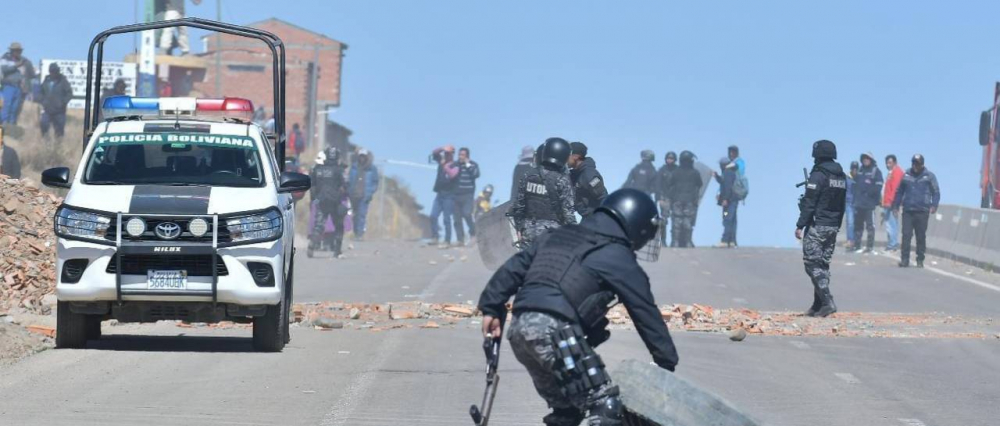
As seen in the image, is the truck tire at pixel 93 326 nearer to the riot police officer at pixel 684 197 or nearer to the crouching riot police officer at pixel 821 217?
the crouching riot police officer at pixel 821 217

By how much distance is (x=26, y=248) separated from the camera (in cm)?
1762

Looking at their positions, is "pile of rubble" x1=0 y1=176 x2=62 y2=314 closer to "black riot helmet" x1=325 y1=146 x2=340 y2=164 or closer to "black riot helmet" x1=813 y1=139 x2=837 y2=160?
"black riot helmet" x1=813 y1=139 x2=837 y2=160

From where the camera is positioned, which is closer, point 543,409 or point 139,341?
point 543,409

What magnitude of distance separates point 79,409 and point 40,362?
2.46m

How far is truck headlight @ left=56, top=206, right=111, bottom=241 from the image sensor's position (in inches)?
496

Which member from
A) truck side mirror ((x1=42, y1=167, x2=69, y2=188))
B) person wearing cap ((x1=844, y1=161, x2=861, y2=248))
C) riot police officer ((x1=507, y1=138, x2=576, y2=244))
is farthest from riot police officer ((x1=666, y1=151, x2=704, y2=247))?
truck side mirror ((x1=42, y1=167, x2=69, y2=188))

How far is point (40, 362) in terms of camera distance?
1227 cm

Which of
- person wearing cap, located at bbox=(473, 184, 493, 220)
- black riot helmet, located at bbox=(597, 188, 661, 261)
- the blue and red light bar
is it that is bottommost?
person wearing cap, located at bbox=(473, 184, 493, 220)

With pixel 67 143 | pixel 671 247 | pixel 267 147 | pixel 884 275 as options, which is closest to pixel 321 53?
pixel 67 143

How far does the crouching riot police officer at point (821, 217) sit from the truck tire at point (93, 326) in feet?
25.4

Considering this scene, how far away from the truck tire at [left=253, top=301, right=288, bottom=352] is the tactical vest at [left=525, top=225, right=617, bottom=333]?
20.8ft

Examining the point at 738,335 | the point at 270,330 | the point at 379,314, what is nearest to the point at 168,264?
the point at 270,330

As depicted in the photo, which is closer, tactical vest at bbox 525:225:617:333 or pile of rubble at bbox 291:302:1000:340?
tactical vest at bbox 525:225:617:333

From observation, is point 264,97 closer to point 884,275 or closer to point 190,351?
point 884,275
